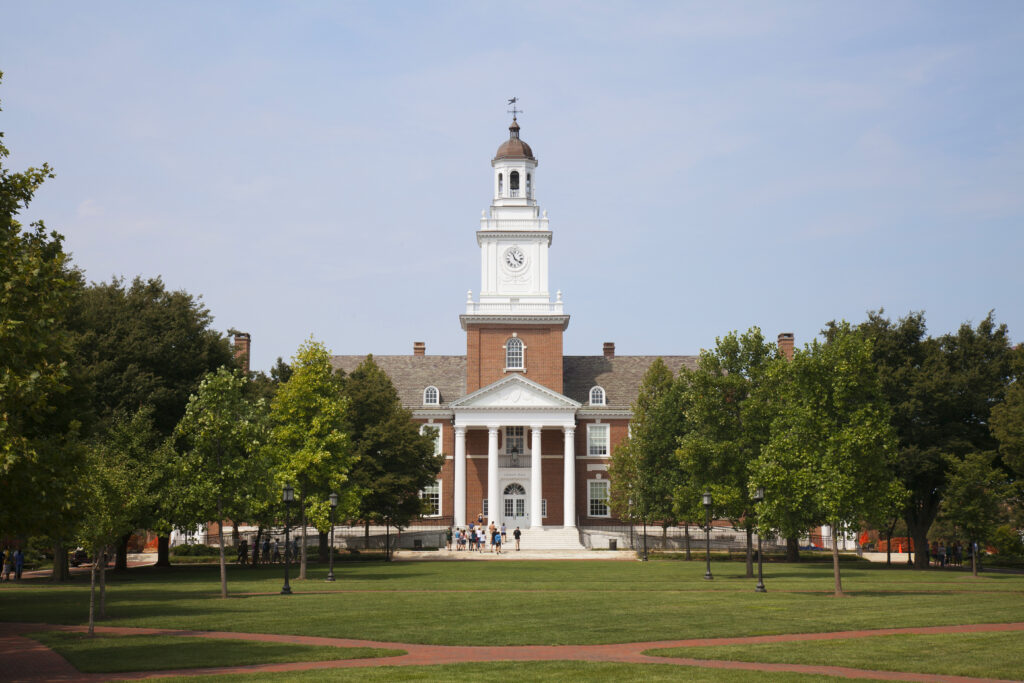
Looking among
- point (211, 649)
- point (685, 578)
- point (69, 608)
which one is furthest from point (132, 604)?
point (685, 578)

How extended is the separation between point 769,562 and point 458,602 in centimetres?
2879

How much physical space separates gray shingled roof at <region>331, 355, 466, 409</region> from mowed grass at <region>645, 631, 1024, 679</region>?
2253 inches

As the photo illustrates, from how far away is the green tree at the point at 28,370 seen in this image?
16.0m

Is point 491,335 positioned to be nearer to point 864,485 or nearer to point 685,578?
point 685,578

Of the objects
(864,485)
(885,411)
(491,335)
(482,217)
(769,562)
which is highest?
(482,217)

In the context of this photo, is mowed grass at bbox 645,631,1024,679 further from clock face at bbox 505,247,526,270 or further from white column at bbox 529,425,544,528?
clock face at bbox 505,247,526,270

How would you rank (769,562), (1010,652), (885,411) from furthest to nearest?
(769,562) < (885,411) < (1010,652)

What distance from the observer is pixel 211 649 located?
18.4m

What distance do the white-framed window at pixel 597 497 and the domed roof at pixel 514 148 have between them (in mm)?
24034

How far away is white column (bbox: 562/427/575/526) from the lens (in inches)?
2724

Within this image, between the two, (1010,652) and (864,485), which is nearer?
(1010,652)

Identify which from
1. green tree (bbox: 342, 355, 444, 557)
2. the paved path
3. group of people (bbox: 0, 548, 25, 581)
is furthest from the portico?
the paved path

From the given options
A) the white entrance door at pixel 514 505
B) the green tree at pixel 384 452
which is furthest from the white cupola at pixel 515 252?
the green tree at pixel 384 452

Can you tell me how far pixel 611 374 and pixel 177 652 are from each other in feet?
201
